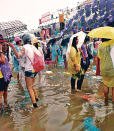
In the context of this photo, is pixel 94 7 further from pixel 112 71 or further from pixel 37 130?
pixel 37 130

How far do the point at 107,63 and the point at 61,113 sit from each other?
1392 mm

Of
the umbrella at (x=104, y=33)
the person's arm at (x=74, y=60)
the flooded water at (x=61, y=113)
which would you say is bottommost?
the flooded water at (x=61, y=113)

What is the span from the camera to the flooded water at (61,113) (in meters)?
3.07

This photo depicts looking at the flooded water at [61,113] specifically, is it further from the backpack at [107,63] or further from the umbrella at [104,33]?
the umbrella at [104,33]

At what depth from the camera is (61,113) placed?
3.64m

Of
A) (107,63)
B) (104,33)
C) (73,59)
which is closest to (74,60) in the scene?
(73,59)

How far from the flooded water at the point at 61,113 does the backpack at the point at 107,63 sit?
786 millimetres

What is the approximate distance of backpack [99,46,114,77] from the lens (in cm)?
336


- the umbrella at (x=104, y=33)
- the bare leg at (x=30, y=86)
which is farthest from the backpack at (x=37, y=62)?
the umbrella at (x=104, y=33)

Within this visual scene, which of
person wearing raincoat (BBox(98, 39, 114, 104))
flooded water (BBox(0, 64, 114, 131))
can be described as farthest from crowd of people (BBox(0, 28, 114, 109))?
flooded water (BBox(0, 64, 114, 131))

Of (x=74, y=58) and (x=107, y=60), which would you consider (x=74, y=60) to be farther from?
(x=107, y=60)

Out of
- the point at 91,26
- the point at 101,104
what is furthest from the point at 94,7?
the point at 101,104

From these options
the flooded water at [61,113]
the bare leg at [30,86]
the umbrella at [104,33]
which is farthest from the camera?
the bare leg at [30,86]

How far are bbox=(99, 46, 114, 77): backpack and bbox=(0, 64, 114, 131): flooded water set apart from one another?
30.9 inches
